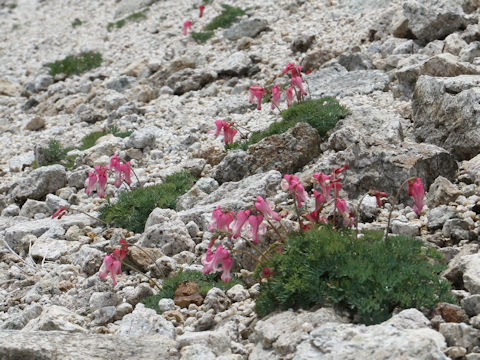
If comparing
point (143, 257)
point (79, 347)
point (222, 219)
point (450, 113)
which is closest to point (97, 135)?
point (143, 257)

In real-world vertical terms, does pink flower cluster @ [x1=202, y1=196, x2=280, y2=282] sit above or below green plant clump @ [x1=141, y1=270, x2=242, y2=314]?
above

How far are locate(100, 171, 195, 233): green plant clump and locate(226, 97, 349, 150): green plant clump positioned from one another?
61.5 inches

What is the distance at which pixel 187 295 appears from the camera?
6.46 meters

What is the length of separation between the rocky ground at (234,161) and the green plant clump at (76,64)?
0.33 m

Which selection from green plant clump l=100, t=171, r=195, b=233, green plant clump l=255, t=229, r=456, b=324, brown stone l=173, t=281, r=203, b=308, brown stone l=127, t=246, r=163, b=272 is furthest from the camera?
green plant clump l=100, t=171, r=195, b=233

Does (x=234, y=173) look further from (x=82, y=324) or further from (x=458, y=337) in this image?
(x=458, y=337)

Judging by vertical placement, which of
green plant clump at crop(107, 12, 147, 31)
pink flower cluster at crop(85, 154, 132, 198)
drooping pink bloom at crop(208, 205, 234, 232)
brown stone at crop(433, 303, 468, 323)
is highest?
drooping pink bloom at crop(208, 205, 234, 232)

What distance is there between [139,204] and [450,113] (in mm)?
4863

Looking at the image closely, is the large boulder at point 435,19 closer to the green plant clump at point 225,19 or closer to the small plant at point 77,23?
the green plant clump at point 225,19

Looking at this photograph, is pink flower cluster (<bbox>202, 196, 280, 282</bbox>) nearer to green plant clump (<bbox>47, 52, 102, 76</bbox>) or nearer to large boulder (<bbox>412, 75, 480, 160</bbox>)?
large boulder (<bbox>412, 75, 480, 160</bbox>)

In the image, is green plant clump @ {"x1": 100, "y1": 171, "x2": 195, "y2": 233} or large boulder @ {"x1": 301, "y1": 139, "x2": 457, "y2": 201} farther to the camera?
green plant clump @ {"x1": 100, "y1": 171, "x2": 195, "y2": 233}

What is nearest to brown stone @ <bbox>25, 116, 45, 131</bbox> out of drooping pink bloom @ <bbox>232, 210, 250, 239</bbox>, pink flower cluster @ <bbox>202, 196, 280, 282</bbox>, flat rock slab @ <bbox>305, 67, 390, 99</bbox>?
flat rock slab @ <bbox>305, 67, 390, 99</bbox>

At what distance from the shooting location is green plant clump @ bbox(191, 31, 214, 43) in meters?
18.1

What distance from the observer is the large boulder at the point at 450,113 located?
8.47 metres
